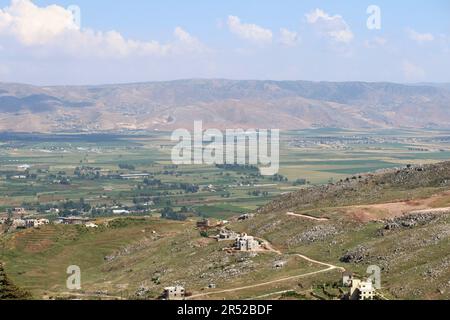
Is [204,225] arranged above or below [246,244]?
below

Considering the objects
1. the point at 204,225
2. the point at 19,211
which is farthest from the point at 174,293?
the point at 19,211

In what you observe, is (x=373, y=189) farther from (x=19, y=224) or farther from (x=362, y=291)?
(x=19, y=224)

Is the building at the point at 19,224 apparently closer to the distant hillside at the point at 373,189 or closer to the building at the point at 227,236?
the distant hillside at the point at 373,189

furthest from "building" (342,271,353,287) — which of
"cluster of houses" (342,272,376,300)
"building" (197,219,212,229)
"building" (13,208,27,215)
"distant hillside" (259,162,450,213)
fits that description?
"building" (13,208,27,215)

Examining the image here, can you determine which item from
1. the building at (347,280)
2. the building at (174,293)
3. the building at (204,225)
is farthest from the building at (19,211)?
the building at (347,280)

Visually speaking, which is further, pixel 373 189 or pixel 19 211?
pixel 19 211

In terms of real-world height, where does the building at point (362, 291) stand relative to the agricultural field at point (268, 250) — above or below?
above

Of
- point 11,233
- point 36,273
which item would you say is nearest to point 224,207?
point 11,233

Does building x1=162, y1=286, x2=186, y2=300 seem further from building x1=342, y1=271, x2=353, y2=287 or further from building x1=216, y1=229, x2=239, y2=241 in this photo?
building x1=216, y1=229, x2=239, y2=241
